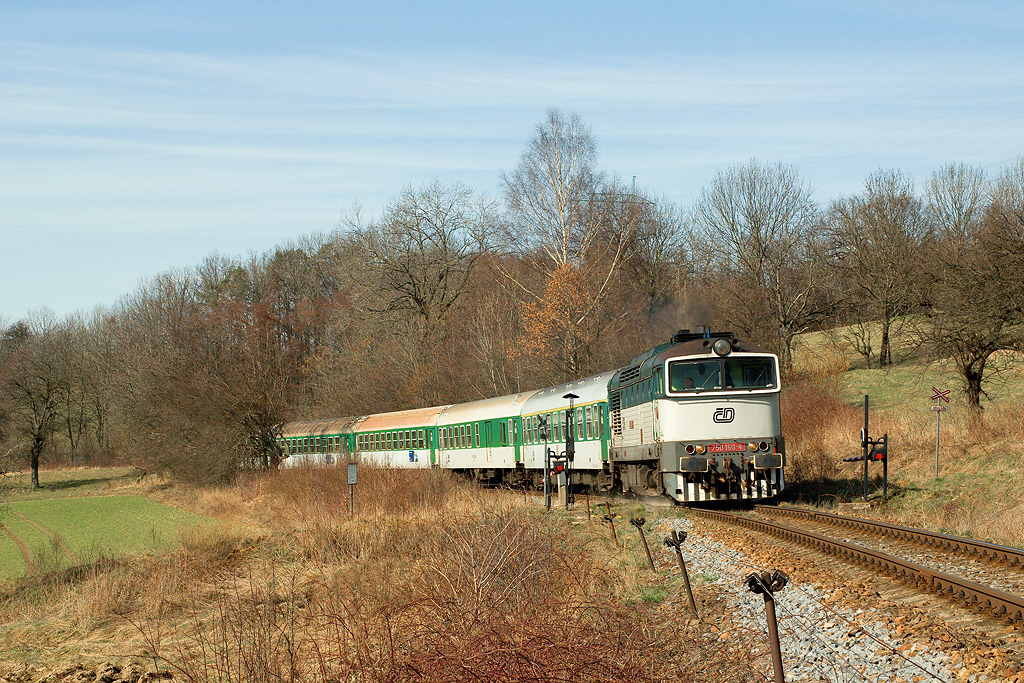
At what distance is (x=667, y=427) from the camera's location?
58.2 feet

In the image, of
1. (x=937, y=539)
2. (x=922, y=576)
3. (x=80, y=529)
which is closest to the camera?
(x=922, y=576)

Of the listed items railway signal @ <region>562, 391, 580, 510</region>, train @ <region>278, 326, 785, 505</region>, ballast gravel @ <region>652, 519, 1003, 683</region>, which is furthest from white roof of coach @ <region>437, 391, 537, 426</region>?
ballast gravel @ <region>652, 519, 1003, 683</region>

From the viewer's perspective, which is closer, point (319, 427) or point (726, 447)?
point (726, 447)

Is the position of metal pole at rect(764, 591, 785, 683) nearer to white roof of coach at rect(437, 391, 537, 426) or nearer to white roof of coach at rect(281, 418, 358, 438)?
white roof of coach at rect(437, 391, 537, 426)

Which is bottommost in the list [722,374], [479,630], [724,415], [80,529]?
[80,529]

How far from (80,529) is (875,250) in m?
40.2

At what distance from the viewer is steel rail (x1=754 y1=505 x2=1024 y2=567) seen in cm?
1042

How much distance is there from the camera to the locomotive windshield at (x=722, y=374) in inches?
701

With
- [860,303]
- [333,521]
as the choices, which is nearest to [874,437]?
[333,521]

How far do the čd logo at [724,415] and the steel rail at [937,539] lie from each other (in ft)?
7.40

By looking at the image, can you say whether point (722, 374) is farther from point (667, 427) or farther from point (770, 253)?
point (770, 253)

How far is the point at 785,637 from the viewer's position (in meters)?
8.41

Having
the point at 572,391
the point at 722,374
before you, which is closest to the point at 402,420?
the point at 572,391

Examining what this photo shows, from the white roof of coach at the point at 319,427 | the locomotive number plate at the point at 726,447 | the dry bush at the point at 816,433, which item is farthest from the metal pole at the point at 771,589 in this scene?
the white roof of coach at the point at 319,427
